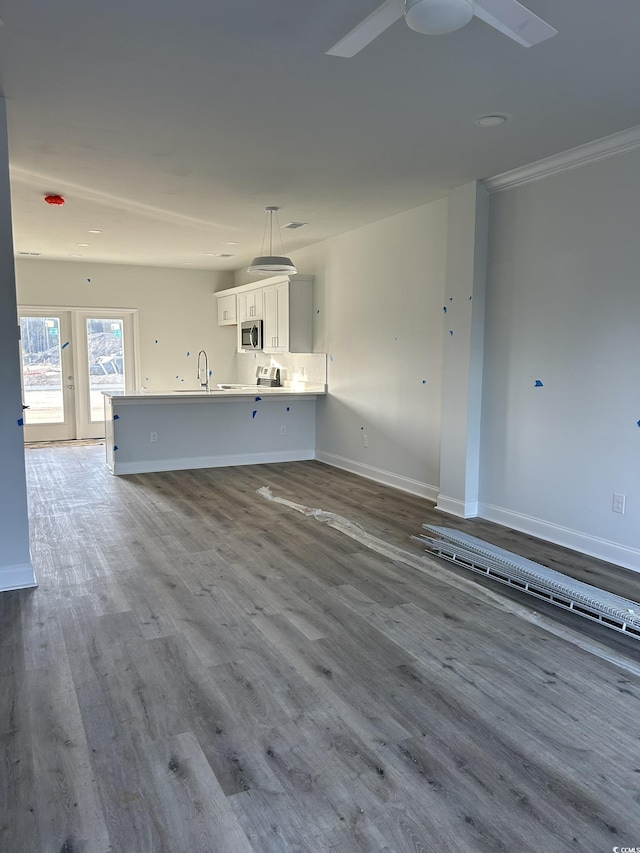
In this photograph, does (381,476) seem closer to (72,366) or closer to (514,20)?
(514,20)

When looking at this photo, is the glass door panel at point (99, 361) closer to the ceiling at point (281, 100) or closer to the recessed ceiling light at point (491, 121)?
the ceiling at point (281, 100)

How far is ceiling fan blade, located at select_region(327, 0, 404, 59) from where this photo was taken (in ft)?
6.01

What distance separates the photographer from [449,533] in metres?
4.21

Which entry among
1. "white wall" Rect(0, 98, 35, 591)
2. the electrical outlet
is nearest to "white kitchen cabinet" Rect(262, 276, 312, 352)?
"white wall" Rect(0, 98, 35, 591)

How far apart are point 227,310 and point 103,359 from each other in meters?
2.02

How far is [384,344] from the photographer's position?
607cm

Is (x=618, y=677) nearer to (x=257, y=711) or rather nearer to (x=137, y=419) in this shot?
(x=257, y=711)

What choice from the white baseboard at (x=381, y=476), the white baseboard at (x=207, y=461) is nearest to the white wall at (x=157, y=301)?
the white baseboard at (x=207, y=461)

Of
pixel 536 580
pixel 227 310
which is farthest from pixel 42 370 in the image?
pixel 536 580

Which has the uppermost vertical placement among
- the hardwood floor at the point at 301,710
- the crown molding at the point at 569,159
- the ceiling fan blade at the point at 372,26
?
the crown molding at the point at 569,159

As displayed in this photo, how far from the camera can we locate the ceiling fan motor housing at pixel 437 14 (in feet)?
5.71

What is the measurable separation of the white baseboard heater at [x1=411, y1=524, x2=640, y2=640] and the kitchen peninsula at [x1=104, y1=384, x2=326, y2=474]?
10.7 feet

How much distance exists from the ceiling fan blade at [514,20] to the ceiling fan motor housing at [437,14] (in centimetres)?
5

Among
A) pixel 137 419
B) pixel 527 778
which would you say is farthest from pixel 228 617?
pixel 137 419
